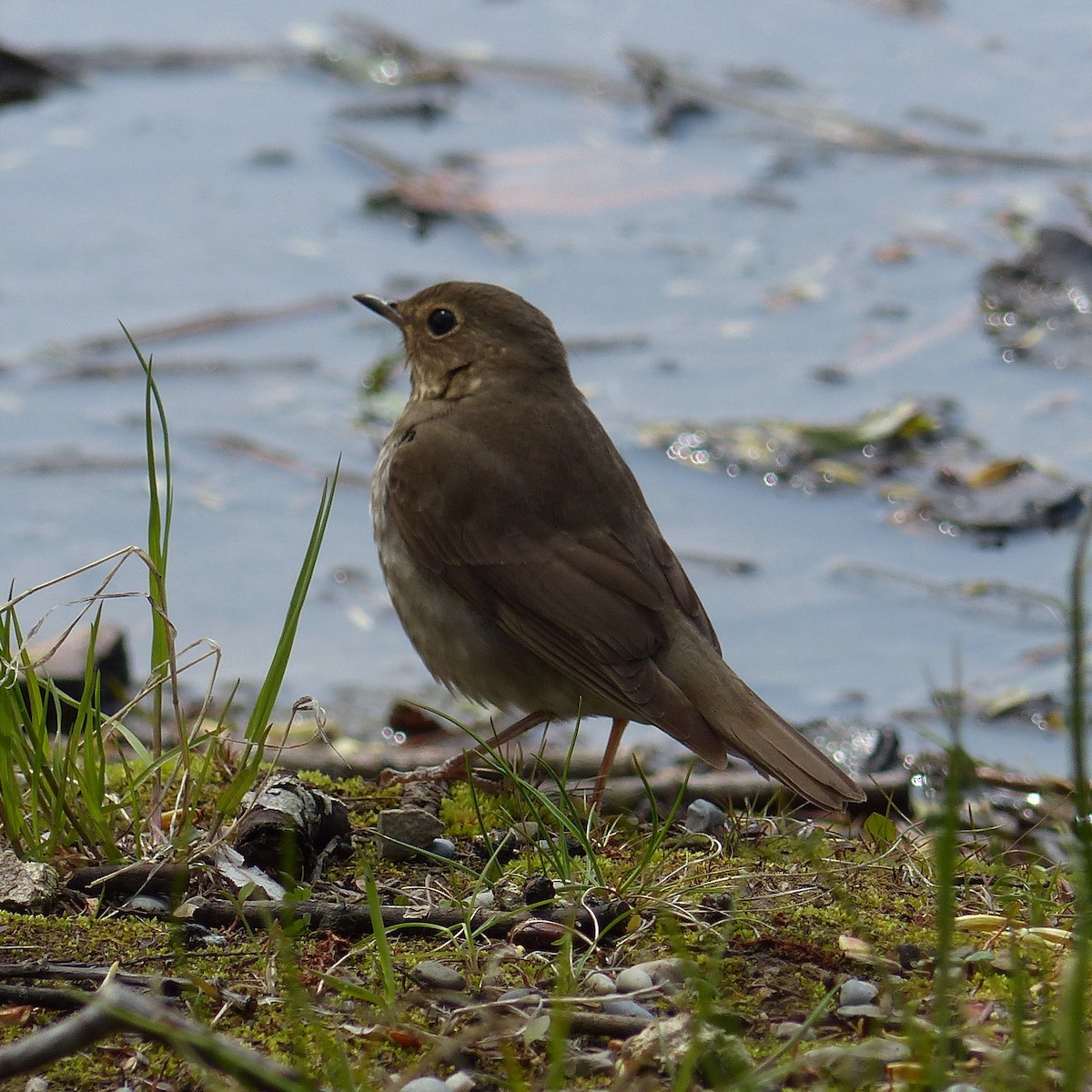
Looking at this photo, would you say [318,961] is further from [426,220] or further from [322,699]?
[426,220]

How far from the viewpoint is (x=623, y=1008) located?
3084 mm

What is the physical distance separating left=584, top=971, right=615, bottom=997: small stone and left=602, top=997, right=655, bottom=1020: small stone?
0.07m

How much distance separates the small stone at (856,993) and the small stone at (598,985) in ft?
1.36

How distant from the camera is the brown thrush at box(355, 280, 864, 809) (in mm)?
5051

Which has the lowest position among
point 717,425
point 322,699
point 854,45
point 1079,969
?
point 322,699

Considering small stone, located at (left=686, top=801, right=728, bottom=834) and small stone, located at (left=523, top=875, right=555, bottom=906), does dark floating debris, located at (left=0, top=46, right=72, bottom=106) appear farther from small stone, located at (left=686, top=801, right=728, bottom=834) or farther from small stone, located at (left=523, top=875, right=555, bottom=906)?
small stone, located at (left=523, top=875, right=555, bottom=906)

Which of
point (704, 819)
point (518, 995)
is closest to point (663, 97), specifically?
point (704, 819)

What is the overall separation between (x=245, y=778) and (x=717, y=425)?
5.51 m

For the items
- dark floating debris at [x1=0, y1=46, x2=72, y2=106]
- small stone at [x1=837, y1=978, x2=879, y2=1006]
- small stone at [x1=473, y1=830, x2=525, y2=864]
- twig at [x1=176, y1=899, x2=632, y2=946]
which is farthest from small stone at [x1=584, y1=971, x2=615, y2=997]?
dark floating debris at [x1=0, y1=46, x2=72, y2=106]

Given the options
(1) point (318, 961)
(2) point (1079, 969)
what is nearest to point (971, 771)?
(2) point (1079, 969)

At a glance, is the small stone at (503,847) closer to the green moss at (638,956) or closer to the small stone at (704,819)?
the green moss at (638,956)

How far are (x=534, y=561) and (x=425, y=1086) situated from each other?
276 centimetres

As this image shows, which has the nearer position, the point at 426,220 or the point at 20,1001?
the point at 20,1001

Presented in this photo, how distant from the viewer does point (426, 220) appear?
432 inches
